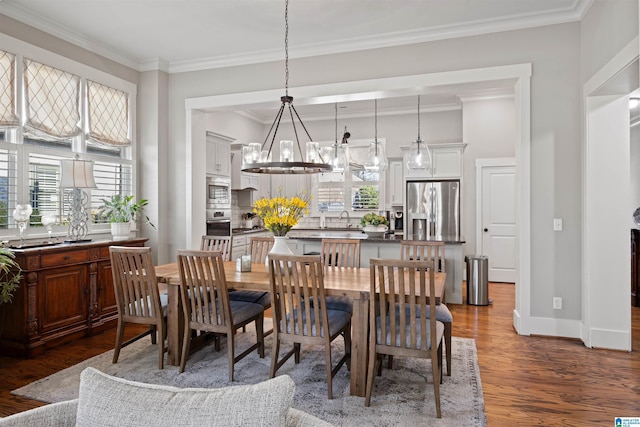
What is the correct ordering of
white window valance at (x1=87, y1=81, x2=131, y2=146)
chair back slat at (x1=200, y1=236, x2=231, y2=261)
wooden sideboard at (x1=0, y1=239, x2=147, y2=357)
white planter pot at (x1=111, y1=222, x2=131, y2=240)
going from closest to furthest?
1. wooden sideboard at (x1=0, y1=239, x2=147, y2=357)
2. chair back slat at (x1=200, y1=236, x2=231, y2=261)
3. white planter pot at (x1=111, y1=222, x2=131, y2=240)
4. white window valance at (x1=87, y1=81, x2=131, y2=146)

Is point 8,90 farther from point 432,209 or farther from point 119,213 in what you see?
point 432,209

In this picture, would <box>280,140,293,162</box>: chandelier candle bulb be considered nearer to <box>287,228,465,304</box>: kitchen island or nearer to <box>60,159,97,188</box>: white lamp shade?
<box>287,228,465,304</box>: kitchen island

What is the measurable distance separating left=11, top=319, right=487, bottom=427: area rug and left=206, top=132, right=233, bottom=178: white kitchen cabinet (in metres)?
3.42

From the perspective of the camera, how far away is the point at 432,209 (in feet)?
22.6

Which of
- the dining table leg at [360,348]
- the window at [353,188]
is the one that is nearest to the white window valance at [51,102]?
the dining table leg at [360,348]

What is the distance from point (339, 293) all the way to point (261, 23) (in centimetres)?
295

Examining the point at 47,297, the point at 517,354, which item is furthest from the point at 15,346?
the point at 517,354

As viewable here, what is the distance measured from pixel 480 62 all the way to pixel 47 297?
15.6ft

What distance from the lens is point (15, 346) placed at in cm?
348

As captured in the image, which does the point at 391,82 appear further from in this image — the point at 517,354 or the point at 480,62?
the point at 517,354

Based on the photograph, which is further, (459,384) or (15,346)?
(15,346)

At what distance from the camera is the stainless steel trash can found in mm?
5320

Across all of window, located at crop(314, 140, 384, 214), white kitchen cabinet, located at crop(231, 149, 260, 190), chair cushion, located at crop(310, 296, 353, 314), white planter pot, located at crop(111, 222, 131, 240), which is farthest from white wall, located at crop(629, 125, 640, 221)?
white planter pot, located at crop(111, 222, 131, 240)

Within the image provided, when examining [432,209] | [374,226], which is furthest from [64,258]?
[432,209]
